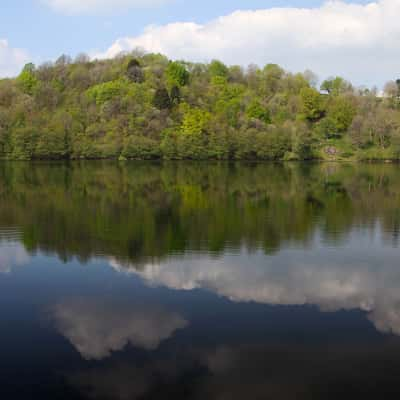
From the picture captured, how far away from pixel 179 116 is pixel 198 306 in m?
108

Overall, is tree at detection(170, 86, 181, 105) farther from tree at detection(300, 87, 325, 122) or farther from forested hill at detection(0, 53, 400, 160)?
tree at detection(300, 87, 325, 122)

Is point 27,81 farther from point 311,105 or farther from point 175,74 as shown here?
point 311,105

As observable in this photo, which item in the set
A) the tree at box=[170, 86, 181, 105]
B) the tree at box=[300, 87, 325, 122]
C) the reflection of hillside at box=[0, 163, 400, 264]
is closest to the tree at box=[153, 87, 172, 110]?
the tree at box=[170, 86, 181, 105]

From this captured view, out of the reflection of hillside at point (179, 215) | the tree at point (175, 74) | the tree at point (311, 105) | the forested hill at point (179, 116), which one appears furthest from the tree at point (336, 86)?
the reflection of hillside at point (179, 215)

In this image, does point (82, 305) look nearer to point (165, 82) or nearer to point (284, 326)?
point (284, 326)

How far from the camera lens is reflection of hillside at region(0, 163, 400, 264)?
22875 millimetres

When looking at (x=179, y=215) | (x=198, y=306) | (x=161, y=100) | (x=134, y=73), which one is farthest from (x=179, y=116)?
(x=198, y=306)

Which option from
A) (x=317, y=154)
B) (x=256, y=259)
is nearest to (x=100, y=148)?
(x=317, y=154)

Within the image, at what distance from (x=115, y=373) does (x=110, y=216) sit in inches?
767

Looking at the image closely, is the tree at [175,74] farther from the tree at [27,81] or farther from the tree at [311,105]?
the tree at [27,81]

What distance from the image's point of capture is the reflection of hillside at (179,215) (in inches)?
901

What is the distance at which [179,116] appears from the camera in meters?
120

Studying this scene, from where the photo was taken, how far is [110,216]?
29953 millimetres

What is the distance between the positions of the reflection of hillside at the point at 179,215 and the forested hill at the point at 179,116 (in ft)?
191
